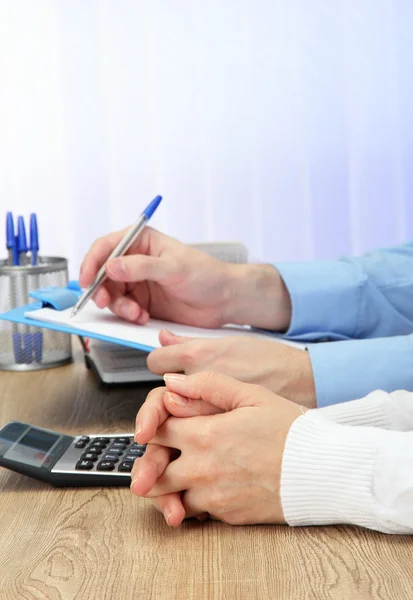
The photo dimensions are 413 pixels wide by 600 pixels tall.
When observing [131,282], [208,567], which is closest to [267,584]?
[208,567]

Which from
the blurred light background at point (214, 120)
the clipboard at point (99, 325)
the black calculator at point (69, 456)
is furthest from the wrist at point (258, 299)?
the blurred light background at point (214, 120)

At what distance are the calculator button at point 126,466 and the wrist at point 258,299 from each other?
467mm

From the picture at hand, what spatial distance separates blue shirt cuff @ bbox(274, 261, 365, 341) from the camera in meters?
1.10

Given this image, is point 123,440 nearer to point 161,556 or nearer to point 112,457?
point 112,457

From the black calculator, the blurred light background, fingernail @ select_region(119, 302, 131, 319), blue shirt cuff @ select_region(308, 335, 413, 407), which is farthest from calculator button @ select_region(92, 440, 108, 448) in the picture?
the blurred light background

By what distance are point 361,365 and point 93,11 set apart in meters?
2.12

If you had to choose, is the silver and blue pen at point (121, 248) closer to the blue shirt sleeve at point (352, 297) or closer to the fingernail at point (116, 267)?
the fingernail at point (116, 267)

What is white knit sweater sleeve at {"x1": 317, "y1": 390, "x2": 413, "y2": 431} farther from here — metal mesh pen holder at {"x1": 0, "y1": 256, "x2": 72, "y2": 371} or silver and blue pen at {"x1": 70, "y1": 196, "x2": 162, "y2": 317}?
metal mesh pen holder at {"x1": 0, "y1": 256, "x2": 72, "y2": 371}

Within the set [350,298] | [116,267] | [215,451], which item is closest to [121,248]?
[116,267]

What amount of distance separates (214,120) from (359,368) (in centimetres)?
203

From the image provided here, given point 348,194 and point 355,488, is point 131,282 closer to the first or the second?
point 355,488

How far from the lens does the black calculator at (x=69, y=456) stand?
648 mm

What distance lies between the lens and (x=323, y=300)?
3.63 feet

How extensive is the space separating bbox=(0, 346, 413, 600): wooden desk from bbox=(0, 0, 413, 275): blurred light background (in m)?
2.11
